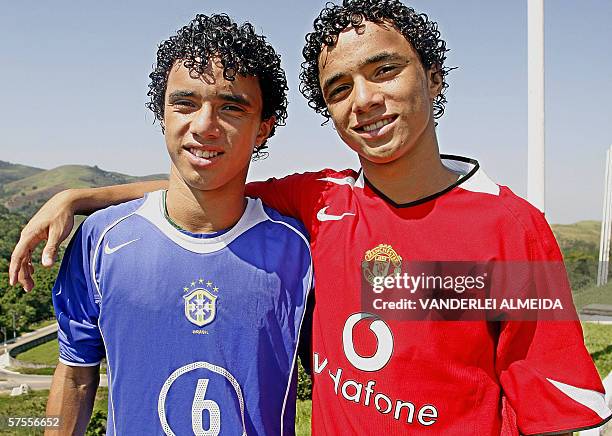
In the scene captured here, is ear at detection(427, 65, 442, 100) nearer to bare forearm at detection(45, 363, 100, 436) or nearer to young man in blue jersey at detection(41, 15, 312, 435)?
young man in blue jersey at detection(41, 15, 312, 435)

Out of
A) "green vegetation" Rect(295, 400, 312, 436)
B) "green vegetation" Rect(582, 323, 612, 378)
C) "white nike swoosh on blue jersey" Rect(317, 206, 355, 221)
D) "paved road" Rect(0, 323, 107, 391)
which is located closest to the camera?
"white nike swoosh on blue jersey" Rect(317, 206, 355, 221)

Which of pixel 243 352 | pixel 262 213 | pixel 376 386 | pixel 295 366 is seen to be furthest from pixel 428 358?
pixel 262 213

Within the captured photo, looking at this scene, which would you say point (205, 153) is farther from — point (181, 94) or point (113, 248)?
point (113, 248)

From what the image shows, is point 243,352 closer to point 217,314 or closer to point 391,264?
point 217,314

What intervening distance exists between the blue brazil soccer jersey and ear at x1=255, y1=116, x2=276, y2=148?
0.44 m

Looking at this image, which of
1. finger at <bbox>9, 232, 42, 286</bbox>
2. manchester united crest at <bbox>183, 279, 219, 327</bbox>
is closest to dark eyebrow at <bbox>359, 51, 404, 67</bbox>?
manchester united crest at <bbox>183, 279, 219, 327</bbox>

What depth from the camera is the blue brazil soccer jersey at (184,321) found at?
7.58 ft

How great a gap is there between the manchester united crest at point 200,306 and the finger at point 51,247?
1.72 feet

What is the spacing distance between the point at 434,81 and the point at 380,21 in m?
0.38

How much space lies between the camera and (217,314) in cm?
236

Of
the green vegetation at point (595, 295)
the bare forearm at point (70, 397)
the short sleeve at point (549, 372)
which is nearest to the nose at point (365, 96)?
the short sleeve at point (549, 372)

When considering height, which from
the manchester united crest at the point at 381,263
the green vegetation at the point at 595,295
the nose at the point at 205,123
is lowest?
the green vegetation at the point at 595,295

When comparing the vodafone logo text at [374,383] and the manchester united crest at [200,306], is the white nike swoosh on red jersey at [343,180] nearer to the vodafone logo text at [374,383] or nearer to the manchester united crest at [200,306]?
the vodafone logo text at [374,383]

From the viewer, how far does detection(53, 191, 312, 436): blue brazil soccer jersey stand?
2311 mm
